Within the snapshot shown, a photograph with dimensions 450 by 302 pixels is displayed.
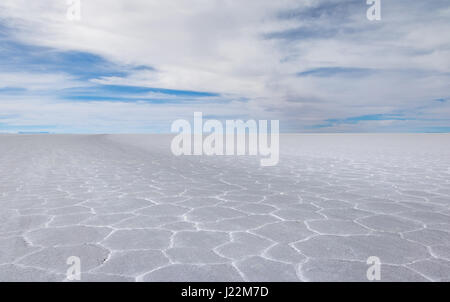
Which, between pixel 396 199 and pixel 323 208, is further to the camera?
pixel 396 199

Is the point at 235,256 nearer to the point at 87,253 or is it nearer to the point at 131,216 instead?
the point at 87,253

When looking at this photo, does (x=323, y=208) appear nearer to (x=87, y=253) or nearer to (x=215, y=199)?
(x=215, y=199)

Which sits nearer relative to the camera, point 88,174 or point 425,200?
point 425,200

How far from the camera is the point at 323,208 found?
3.86 meters

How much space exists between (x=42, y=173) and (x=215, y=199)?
14.3 feet

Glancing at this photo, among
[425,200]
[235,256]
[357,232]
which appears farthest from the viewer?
[425,200]

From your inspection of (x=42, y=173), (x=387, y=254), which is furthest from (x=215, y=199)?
(x=42, y=173)

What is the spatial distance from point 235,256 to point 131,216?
153 cm

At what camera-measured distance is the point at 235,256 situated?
2.43 meters

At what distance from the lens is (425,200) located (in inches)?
167
